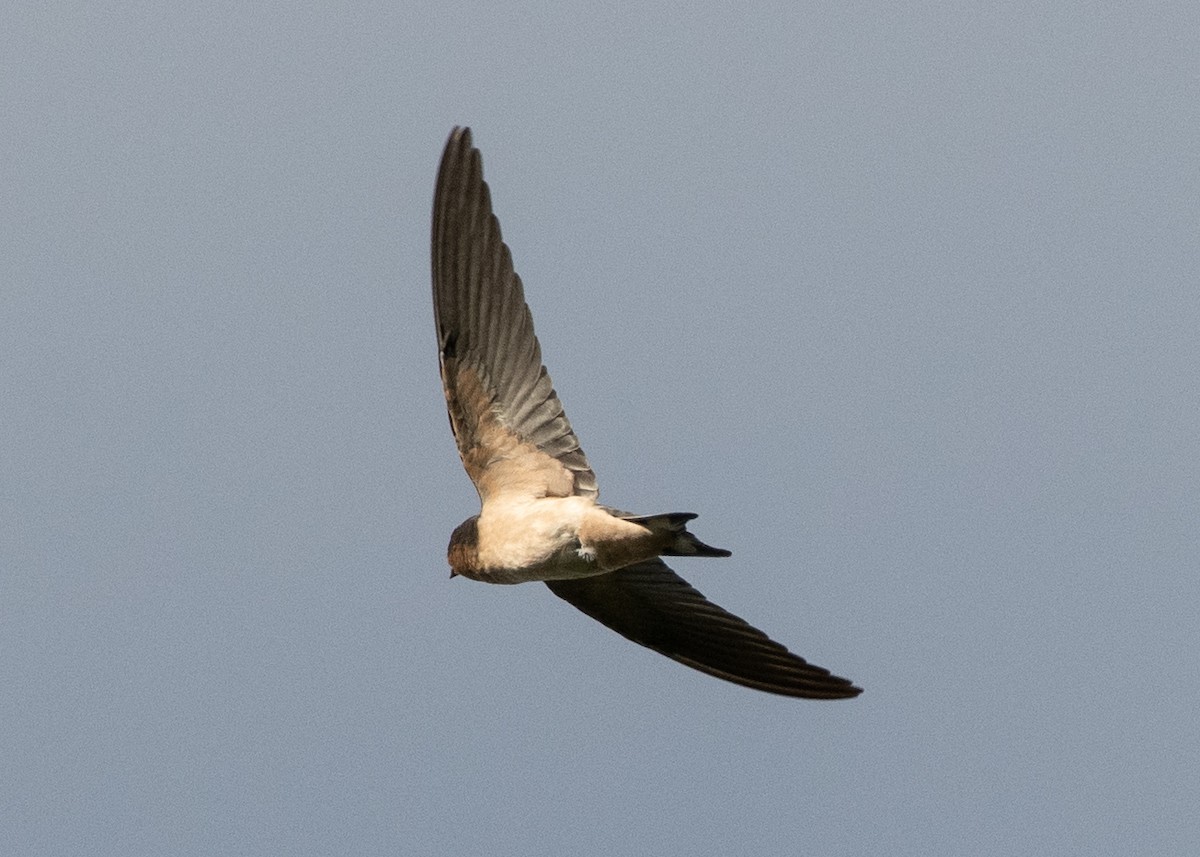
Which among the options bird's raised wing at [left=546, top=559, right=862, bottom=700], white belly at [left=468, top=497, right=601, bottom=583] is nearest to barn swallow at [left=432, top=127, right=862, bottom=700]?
white belly at [left=468, top=497, right=601, bottom=583]

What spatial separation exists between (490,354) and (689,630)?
1627 millimetres

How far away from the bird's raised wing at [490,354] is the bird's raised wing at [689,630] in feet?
2.61

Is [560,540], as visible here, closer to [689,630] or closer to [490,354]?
[490,354]

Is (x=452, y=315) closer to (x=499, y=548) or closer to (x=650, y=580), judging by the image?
(x=499, y=548)

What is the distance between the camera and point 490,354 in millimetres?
7188

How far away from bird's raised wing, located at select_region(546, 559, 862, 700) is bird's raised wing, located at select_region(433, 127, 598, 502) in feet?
2.61

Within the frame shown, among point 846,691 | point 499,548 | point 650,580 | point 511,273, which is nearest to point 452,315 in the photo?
point 511,273

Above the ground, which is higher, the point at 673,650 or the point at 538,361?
the point at 538,361

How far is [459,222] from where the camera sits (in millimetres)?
7129

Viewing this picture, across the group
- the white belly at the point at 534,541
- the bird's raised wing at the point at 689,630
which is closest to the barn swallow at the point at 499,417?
the white belly at the point at 534,541

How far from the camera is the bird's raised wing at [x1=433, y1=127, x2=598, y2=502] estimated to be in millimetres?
7105

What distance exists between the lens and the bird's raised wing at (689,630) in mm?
7637

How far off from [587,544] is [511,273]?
3.81ft

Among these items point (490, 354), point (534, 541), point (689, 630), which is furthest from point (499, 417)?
point (689, 630)
